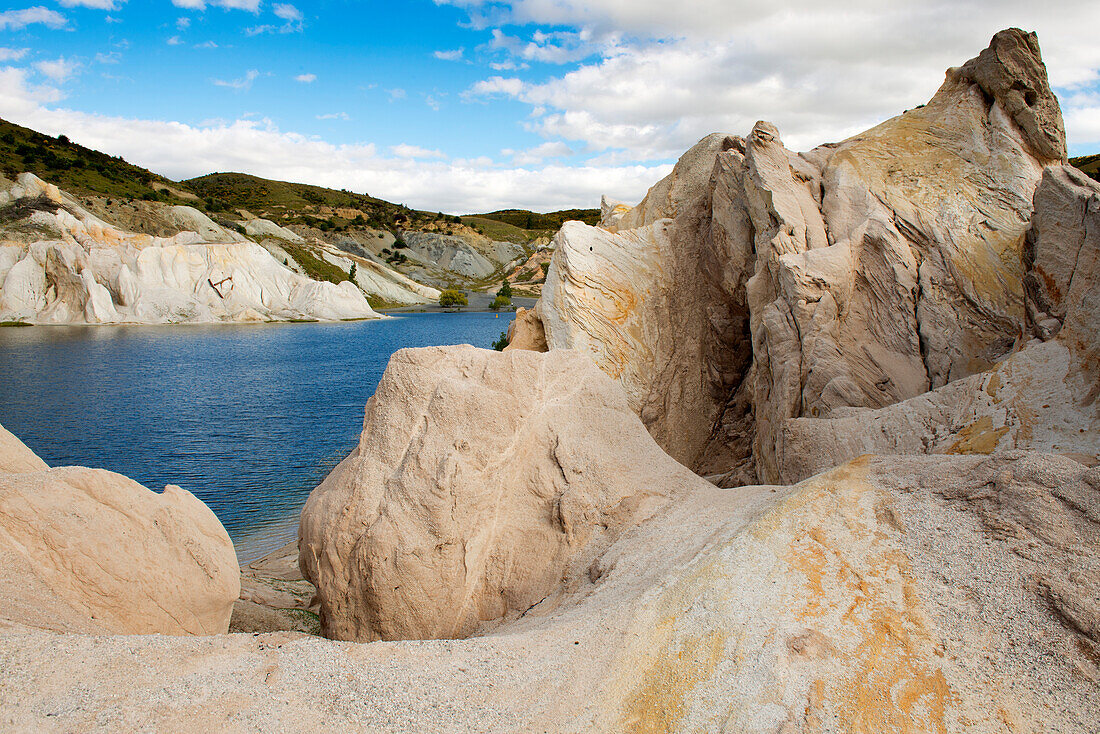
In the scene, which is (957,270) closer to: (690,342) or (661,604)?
(690,342)

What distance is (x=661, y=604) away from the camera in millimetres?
6328

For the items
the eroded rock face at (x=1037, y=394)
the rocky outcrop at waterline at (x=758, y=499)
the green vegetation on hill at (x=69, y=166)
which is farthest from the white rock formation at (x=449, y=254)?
the eroded rock face at (x=1037, y=394)

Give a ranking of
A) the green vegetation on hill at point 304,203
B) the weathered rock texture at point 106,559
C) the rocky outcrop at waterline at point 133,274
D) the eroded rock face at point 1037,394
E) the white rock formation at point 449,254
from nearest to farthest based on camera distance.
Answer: the weathered rock texture at point 106,559
the eroded rock face at point 1037,394
the rocky outcrop at waterline at point 133,274
the green vegetation on hill at point 304,203
the white rock formation at point 449,254

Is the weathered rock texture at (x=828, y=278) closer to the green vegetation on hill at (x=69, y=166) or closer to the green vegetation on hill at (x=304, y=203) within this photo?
the green vegetation on hill at (x=69, y=166)

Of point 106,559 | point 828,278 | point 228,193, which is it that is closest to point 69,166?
point 228,193

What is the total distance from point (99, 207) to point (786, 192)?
324ft

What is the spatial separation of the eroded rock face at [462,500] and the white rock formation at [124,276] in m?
73.7

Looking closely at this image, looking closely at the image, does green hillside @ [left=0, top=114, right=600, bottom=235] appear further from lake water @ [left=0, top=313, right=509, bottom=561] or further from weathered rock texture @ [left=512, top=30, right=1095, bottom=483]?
weathered rock texture @ [left=512, top=30, right=1095, bottom=483]

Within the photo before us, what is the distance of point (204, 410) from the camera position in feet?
104

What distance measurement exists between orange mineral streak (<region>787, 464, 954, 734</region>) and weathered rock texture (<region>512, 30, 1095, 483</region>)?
16.8 ft

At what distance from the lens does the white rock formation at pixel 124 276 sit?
2608 inches

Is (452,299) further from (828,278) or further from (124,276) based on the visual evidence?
(828,278)

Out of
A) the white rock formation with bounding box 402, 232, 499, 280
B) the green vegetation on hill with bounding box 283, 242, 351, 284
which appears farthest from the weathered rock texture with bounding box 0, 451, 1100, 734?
the white rock formation with bounding box 402, 232, 499, 280

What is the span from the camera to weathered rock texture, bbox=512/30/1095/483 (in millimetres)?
12492
